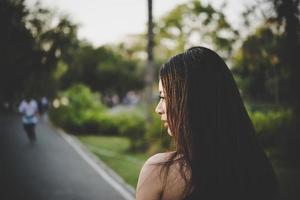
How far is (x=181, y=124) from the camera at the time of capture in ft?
5.07

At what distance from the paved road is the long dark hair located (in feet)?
21.4

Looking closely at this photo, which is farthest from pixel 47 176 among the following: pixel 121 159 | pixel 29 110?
pixel 29 110

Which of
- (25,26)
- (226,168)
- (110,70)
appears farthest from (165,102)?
(110,70)

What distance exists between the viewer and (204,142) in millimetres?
1493

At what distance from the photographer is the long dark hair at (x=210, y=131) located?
150 centimetres

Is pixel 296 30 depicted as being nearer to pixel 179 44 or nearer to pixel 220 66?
pixel 220 66

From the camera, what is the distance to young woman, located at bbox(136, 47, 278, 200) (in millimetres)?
1490

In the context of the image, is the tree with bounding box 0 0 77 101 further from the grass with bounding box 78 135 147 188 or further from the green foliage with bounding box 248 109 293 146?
the green foliage with bounding box 248 109 293 146

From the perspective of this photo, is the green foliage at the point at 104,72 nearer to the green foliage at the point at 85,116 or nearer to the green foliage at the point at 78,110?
the green foliage at the point at 78,110

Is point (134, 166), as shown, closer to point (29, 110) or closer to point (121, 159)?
point (121, 159)

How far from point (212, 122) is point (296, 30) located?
762 centimetres

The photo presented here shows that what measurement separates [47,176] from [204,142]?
8774 mm

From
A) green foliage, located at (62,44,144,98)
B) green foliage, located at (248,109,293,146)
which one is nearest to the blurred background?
green foliage, located at (248,109,293,146)

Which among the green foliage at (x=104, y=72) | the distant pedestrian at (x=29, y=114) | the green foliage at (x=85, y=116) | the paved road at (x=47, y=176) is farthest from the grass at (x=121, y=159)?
the green foliage at (x=104, y=72)
